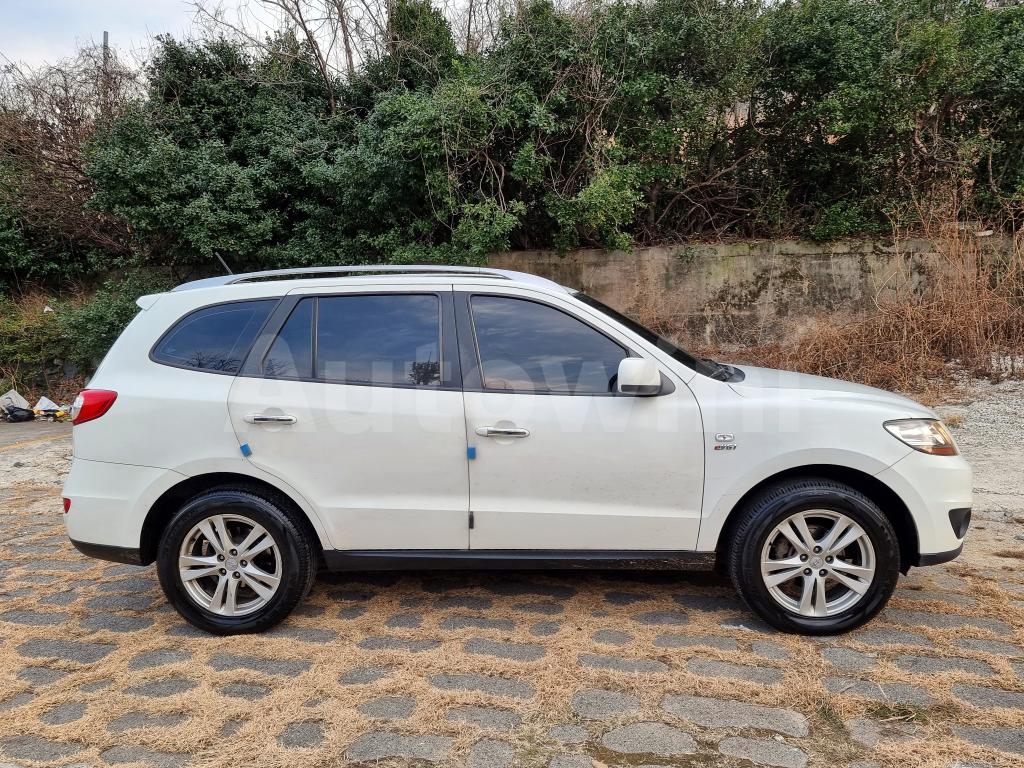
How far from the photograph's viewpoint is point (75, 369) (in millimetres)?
11266

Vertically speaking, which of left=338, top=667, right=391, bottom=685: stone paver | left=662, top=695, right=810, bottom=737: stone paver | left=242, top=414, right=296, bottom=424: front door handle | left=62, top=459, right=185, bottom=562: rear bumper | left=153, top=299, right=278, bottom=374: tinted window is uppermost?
left=153, top=299, right=278, bottom=374: tinted window

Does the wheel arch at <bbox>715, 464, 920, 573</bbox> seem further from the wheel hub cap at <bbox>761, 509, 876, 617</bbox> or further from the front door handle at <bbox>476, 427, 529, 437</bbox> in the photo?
the front door handle at <bbox>476, 427, 529, 437</bbox>

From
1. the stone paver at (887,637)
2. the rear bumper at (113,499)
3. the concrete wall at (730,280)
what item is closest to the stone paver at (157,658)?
the rear bumper at (113,499)

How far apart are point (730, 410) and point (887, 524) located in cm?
90

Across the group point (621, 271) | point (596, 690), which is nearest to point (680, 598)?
point (596, 690)

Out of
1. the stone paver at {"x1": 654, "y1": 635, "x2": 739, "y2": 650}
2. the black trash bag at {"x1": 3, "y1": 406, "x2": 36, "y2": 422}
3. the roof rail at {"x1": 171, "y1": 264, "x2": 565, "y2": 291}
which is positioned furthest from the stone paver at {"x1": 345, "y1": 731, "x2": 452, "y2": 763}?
the black trash bag at {"x1": 3, "y1": 406, "x2": 36, "y2": 422}

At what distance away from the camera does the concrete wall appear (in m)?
9.49

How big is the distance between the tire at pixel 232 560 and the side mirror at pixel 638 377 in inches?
70.7

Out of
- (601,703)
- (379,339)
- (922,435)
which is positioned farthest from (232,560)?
(922,435)

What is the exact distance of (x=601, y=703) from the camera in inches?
116

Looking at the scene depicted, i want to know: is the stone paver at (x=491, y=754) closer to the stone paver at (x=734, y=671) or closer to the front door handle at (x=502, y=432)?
the stone paver at (x=734, y=671)

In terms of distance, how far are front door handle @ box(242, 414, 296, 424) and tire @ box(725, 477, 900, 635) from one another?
229cm

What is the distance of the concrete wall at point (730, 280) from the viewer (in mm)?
9492

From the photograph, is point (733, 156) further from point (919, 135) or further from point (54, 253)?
point (54, 253)
